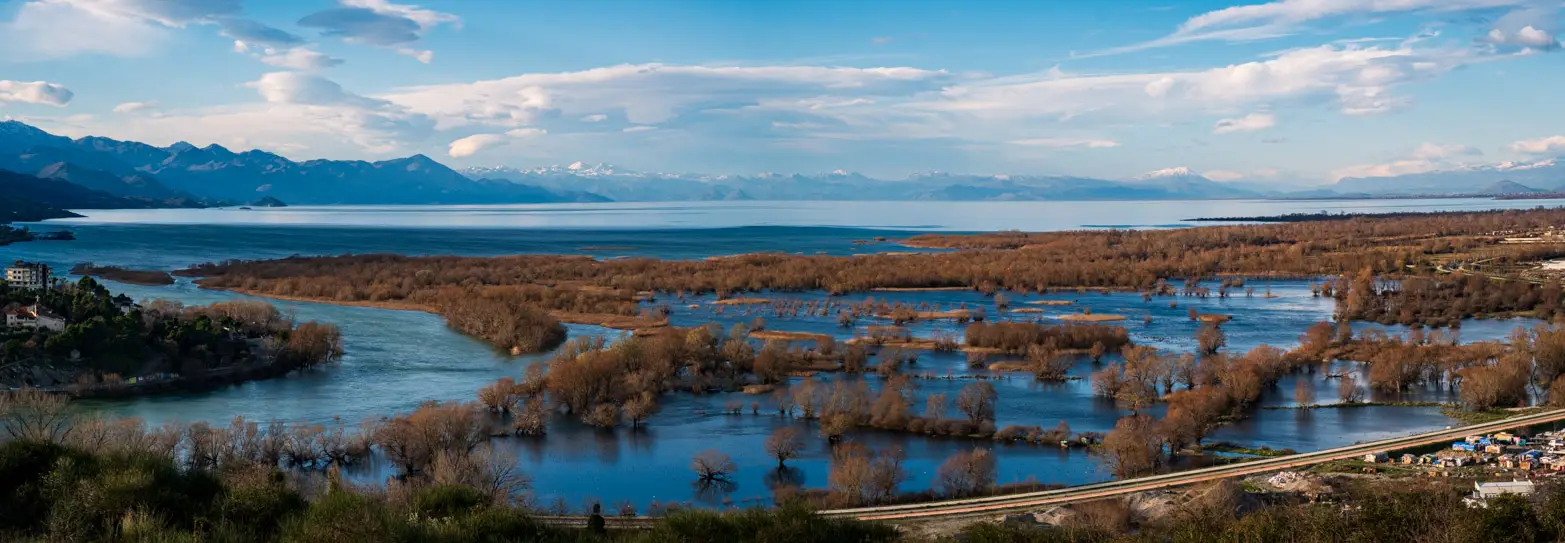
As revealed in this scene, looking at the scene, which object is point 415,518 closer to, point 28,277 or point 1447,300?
point 28,277

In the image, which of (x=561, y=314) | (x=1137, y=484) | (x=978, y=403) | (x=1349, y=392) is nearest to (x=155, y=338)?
(x=561, y=314)

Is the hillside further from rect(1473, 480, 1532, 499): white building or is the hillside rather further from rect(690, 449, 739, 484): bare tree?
rect(1473, 480, 1532, 499): white building

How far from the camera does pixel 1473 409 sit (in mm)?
30297

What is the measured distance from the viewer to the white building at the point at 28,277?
45.7 metres

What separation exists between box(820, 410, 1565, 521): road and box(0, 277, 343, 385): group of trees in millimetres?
25794

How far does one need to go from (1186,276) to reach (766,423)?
2136 inches

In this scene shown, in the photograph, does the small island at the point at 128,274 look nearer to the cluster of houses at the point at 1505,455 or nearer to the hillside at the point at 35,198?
the cluster of houses at the point at 1505,455

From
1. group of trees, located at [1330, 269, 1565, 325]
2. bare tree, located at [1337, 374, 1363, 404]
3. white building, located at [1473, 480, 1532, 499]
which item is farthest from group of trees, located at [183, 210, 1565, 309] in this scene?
white building, located at [1473, 480, 1532, 499]

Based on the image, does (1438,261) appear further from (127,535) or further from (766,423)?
Answer: (127,535)

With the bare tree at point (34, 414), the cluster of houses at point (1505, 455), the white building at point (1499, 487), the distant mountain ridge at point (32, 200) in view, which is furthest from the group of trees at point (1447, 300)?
the distant mountain ridge at point (32, 200)

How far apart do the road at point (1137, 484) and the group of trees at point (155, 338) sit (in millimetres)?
25794

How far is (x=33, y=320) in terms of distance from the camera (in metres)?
36.5

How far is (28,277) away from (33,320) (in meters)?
12.9

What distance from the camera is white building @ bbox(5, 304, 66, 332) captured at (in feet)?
118
